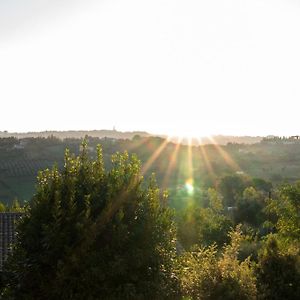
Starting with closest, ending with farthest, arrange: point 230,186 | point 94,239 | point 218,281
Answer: point 94,239
point 218,281
point 230,186

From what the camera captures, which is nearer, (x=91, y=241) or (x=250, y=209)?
(x=91, y=241)

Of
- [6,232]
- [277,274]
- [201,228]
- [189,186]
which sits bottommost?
[189,186]

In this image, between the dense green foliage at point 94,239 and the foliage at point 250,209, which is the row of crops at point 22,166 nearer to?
the foliage at point 250,209

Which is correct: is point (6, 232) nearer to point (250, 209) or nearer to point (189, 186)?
point (250, 209)

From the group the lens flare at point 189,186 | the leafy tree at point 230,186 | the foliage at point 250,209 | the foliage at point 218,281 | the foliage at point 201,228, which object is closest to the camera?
the foliage at point 218,281

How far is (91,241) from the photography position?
451 inches

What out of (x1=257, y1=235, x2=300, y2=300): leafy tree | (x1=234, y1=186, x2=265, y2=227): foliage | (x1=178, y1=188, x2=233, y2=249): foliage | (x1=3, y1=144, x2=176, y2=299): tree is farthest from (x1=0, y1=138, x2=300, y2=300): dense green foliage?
(x1=234, y1=186, x2=265, y2=227): foliage

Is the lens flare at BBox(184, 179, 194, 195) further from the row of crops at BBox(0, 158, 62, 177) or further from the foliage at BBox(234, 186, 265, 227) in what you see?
the row of crops at BBox(0, 158, 62, 177)

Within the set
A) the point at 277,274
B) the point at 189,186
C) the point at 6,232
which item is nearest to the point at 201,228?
the point at 6,232

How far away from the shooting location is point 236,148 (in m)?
134

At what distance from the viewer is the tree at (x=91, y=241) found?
11.3 metres

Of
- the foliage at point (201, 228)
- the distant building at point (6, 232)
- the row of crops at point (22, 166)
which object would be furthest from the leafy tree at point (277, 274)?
the row of crops at point (22, 166)

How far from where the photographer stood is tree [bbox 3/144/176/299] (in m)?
11.3

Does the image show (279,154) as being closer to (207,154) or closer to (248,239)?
(207,154)
